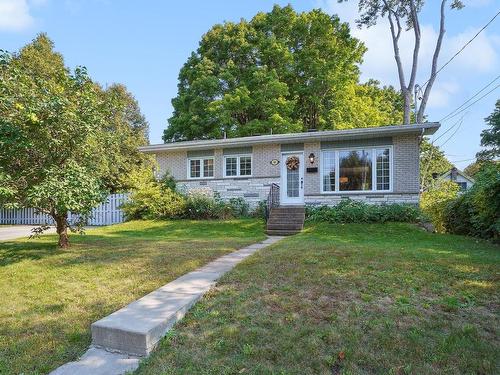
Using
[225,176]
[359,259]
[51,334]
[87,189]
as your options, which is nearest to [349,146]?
[225,176]

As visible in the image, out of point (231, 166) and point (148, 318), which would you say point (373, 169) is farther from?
point (148, 318)

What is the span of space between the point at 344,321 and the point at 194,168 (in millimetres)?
12789

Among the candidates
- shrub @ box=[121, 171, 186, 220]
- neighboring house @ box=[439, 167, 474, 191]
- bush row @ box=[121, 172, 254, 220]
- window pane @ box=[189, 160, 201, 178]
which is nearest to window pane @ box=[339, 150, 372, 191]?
bush row @ box=[121, 172, 254, 220]

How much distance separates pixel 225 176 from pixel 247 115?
33.1 ft

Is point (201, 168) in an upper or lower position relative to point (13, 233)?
upper

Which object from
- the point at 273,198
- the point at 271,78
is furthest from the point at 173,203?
the point at 271,78

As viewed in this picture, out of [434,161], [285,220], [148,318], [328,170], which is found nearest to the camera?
[148,318]

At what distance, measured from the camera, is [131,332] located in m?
3.33

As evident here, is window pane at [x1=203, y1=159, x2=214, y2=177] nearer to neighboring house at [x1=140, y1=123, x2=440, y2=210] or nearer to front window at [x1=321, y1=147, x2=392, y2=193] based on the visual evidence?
neighboring house at [x1=140, y1=123, x2=440, y2=210]

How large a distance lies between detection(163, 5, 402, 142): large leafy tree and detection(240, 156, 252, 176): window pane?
26.1ft

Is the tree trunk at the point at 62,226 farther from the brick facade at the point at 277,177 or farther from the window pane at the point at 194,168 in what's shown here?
the window pane at the point at 194,168

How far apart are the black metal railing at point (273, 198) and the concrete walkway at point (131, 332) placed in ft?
27.8

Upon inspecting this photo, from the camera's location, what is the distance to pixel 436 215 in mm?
11914

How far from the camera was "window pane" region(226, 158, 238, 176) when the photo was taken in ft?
49.4
